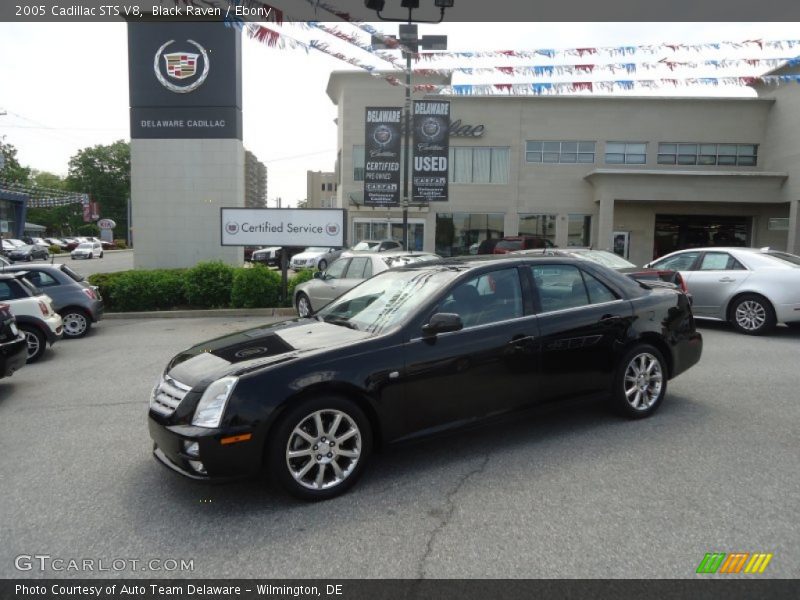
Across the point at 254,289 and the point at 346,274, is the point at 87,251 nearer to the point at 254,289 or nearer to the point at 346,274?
the point at 254,289

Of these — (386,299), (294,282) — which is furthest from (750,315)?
(294,282)

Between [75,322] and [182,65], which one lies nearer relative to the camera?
[75,322]

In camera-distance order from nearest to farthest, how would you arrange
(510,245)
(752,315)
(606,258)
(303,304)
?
(752,315), (606,258), (303,304), (510,245)

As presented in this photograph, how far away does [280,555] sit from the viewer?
3.18 m

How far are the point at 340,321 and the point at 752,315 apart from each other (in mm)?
8199

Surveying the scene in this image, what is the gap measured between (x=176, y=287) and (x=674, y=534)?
1284 cm

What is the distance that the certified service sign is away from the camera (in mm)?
14570

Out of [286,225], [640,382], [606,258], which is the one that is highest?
[286,225]

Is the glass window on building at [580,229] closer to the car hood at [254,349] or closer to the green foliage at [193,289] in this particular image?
the green foliage at [193,289]

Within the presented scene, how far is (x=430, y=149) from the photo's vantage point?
1902cm

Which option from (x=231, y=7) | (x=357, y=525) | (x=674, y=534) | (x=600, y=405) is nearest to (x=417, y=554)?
(x=357, y=525)

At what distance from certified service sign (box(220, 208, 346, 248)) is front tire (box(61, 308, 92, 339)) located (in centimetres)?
432
